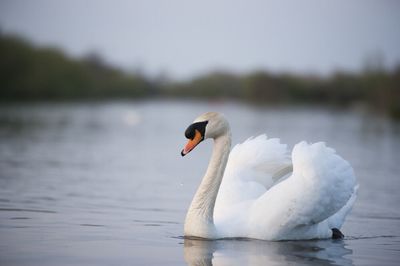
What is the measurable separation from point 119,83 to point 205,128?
72786 millimetres

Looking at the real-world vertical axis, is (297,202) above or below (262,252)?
above

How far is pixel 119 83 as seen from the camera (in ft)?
262

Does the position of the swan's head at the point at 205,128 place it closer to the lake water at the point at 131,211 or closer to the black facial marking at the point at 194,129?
the black facial marking at the point at 194,129

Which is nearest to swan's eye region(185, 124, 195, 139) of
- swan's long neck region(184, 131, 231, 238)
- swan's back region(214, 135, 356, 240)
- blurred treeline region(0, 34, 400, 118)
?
swan's long neck region(184, 131, 231, 238)

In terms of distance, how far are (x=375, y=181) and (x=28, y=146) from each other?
8360mm

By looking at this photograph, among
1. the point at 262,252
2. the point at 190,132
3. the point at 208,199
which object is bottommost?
the point at 262,252

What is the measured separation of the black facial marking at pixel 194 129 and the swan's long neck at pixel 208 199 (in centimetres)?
34

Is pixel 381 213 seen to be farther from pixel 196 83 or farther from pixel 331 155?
pixel 196 83

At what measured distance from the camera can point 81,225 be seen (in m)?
8.45

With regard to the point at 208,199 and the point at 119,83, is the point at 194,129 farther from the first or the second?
the point at 119,83

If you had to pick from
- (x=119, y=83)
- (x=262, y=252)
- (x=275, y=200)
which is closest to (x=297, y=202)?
(x=275, y=200)

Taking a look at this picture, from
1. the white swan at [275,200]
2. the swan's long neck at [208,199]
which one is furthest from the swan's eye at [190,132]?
the swan's long neck at [208,199]

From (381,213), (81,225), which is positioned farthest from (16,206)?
(381,213)

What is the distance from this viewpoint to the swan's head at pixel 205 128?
7.66 m
